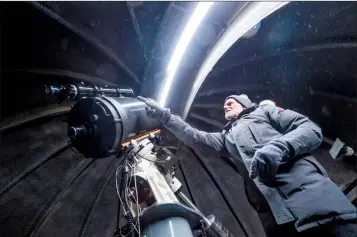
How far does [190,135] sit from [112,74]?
1.52 meters

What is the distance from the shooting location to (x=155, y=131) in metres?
2.54

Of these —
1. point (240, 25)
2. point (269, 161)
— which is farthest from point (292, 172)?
point (240, 25)

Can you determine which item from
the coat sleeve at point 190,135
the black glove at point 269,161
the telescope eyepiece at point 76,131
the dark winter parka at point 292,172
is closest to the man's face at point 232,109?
the dark winter parka at point 292,172

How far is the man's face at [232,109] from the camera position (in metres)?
2.85

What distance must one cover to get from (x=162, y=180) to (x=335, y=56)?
300 cm

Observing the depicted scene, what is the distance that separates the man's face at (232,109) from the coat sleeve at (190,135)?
0.97 ft

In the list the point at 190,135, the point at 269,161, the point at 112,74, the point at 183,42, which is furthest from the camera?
the point at 112,74

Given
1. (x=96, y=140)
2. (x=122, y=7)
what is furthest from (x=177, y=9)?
(x=96, y=140)

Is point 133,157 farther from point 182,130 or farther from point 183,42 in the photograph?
point 183,42

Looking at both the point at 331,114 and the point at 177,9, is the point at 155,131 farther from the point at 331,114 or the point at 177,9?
the point at 331,114

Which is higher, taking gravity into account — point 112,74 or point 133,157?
point 112,74

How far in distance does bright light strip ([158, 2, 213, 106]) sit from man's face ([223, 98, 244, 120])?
892 mm

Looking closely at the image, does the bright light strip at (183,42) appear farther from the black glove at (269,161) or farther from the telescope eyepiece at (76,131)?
the black glove at (269,161)

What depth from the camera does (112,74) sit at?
125 inches
